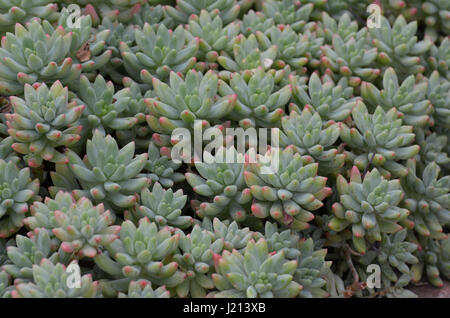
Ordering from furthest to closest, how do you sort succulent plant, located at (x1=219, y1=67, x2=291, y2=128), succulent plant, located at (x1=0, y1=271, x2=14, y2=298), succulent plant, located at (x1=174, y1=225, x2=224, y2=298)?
succulent plant, located at (x1=219, y1=67, x2=291, y2=128), succulent plant, located at (x1=174, y1=225, x2=224, y2=298), succulent plant, located at (x1=0, y1=271, x2=14, y2=298)

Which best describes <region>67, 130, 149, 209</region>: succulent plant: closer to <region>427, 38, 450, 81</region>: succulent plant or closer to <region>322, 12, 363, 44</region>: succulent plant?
<region>322, 12, 363, 44</region>: succulent plant

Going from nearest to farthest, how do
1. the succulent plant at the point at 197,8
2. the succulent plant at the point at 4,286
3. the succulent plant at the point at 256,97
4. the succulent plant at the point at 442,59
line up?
the succulent plant at the point at 4,286, the succulent plant at the point at 256,97, the succulent plant at the point at 197,8, the succulent plant at the point at 442,59

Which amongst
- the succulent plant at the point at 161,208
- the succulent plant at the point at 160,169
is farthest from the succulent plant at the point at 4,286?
the succulent plant at the point at 160,169

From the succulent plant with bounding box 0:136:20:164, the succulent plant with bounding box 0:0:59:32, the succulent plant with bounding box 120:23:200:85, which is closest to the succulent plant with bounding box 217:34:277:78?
the succulent plant with bounding box 120:23:200:85

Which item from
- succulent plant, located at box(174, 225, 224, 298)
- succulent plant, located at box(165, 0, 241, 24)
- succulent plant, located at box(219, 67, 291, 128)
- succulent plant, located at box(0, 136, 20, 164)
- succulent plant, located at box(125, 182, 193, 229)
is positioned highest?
succulent plant, located at box(165, 0, 241, 24)

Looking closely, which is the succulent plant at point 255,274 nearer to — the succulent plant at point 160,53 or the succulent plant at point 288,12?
the succulent plant at point 160,53

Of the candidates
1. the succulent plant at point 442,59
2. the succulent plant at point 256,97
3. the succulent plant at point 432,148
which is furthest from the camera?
the succulent plant at point 442,59

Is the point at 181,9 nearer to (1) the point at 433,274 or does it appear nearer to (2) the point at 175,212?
(2) the point at 175,212

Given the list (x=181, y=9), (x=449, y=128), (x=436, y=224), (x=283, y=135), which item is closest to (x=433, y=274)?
(x=436, y=224)
